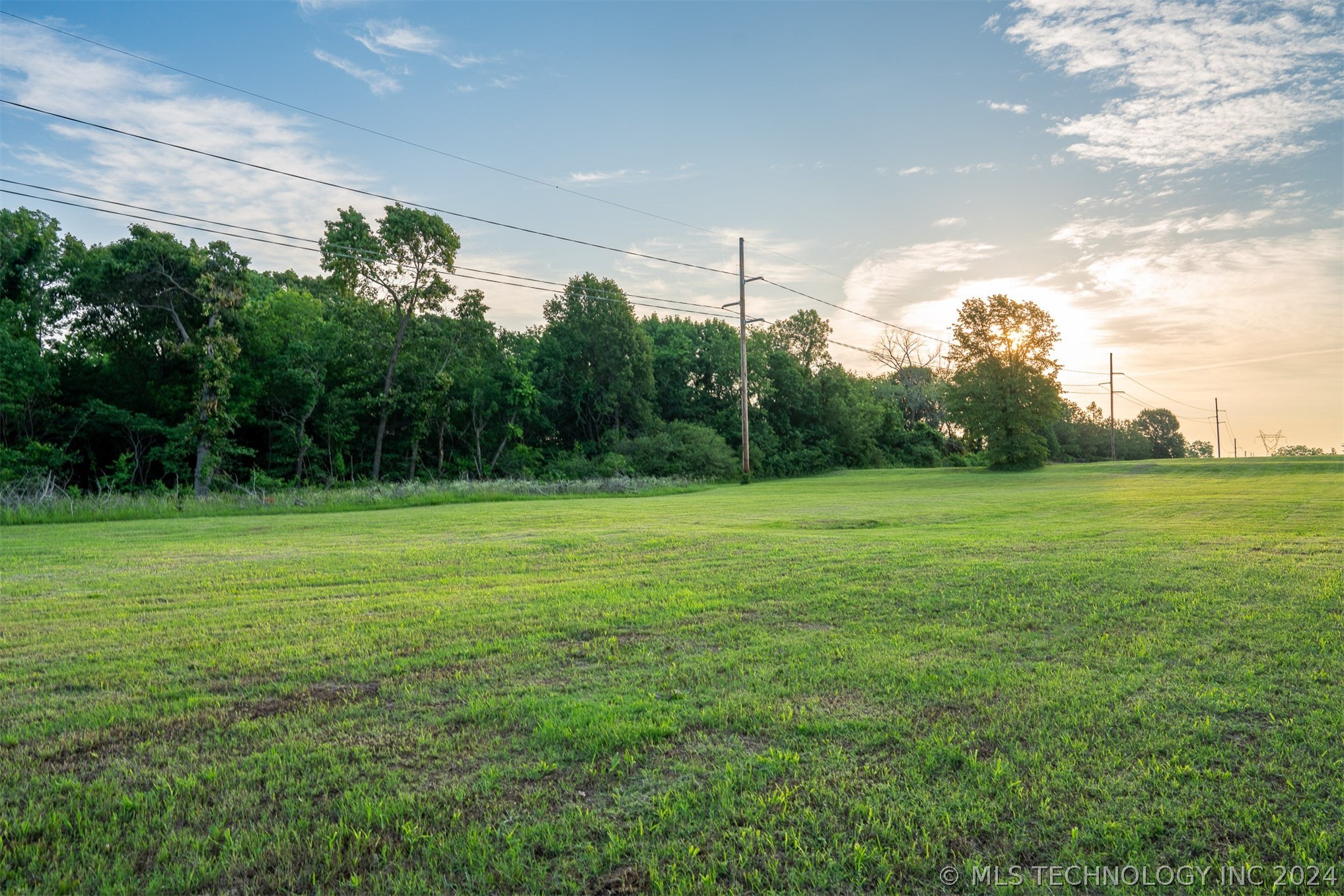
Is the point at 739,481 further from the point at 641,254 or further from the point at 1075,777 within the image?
the point at 1075,777

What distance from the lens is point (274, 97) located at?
1739 centimetres

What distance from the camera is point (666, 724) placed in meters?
3.39

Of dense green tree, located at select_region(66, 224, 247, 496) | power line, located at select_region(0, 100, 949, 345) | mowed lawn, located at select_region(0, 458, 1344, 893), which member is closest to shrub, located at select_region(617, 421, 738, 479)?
power line, located at select_region(0, 100, 949, 345)

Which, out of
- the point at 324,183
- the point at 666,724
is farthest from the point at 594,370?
the point at 666,724

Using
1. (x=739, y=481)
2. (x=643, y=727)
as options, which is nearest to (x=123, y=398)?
(x=739, y=481)

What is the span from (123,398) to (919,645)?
124 ft

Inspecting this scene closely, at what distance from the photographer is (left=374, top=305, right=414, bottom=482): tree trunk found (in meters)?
35.2

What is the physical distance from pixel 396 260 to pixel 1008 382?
3402 centimetres

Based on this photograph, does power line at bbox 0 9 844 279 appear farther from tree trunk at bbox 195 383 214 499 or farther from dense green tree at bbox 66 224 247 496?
tree trunk at bbox 195 383 214 499

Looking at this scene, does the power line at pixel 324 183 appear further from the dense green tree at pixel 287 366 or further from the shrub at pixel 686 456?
the dense green tree at pixel 287 366

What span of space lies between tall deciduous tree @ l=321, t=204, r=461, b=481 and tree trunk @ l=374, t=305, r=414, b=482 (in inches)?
1.3

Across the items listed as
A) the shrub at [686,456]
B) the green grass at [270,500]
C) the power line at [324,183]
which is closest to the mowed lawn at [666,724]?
the green grass at [270,500]

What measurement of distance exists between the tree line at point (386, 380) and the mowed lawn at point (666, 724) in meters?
22.0

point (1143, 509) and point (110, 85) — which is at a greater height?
point (110, 85)
